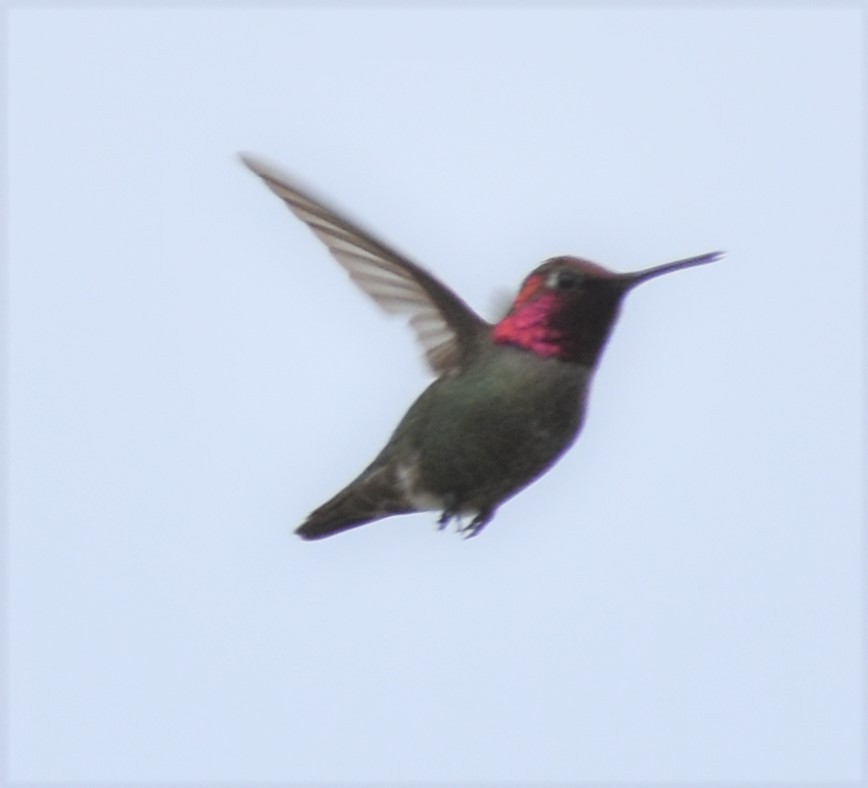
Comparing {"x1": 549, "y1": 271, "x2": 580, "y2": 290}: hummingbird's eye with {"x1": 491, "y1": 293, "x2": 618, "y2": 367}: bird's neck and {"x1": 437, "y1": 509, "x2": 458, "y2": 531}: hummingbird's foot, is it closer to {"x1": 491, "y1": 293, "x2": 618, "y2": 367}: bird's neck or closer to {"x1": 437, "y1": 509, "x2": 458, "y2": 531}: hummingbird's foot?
{"x1": 491, "y1": 293, "x2": 618, "y2": 367}: bird's neck

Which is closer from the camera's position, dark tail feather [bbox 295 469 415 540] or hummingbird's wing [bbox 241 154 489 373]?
hummingbird's wing [bbox 241 154 489 373]

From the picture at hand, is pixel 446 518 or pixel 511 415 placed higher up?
pixel 511 415

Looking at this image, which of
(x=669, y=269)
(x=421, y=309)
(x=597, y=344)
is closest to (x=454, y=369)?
(x=421, y=309)

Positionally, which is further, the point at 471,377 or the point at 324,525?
the point at 324,525

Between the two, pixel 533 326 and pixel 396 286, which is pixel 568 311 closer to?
pixel 533 326

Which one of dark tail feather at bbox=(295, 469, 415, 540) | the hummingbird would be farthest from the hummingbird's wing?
dark tail feather at bbox=(295, 469, 415, 540)

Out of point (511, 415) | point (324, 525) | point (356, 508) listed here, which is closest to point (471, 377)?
point (511, 415)

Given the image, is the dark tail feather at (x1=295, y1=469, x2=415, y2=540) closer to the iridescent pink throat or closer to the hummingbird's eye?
the iridescent pink throat

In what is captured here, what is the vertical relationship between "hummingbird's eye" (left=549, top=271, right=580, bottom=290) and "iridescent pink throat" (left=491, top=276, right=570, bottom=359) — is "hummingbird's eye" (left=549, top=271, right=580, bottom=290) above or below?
above
